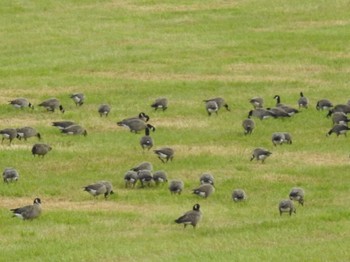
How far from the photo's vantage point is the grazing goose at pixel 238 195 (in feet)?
116

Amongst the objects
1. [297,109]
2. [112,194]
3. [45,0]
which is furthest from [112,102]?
[45,0]

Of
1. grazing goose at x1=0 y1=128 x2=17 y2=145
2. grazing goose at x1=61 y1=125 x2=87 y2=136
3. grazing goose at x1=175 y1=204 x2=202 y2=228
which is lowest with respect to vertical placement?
grazing goose at x1=61 y1=125 x2=87 y2=136

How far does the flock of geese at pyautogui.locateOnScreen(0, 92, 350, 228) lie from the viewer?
109 feet

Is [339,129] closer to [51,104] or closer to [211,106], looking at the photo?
[211,106]

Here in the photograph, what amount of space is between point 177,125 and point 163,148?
301 inches

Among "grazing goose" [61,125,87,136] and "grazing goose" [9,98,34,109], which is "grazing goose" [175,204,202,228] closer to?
"grazing goose" [61,125,87,136]

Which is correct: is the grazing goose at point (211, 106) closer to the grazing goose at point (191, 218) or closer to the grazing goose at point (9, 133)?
the grazing goose at point (9, 133)

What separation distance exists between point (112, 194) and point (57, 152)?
7223 mm

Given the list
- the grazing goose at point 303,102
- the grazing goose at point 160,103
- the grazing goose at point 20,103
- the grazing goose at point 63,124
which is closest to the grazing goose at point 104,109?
the grazing goose at point 160,103

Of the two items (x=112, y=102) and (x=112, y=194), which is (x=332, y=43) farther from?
(x=112, y=194)

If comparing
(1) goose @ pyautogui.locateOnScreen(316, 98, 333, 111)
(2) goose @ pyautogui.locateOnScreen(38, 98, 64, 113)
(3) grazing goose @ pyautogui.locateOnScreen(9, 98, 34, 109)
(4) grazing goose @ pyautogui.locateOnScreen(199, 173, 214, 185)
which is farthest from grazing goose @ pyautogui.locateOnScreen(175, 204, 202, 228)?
(3) grazing goose @ pyautogui.locateOnScreen(9, 98, 34, 109)

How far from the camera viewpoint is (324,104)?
2014 inches

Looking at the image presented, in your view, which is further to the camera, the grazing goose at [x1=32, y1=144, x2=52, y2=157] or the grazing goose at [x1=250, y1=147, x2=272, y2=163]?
the grazing goose at [x1=32, y1=144, x2=52, y2=157]

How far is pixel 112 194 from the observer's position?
36594mm
